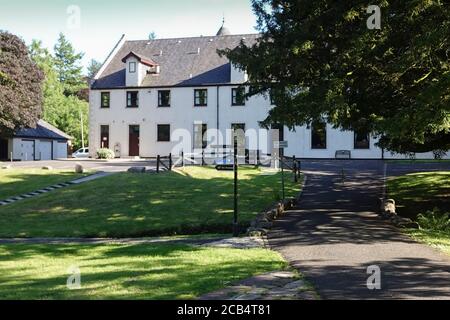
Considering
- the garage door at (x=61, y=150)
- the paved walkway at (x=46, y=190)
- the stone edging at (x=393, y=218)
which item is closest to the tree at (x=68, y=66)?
the garage door at (x=61, y=150)

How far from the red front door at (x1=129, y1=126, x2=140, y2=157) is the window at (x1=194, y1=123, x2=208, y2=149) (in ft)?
18.5

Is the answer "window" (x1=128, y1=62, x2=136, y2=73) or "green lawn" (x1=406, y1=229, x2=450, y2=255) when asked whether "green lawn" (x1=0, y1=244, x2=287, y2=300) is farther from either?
"window" (x1=128, y1=62, x2=136, y2=73)

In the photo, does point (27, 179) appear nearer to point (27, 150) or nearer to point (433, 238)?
point (433, 238)

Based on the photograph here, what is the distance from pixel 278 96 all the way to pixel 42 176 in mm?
17427

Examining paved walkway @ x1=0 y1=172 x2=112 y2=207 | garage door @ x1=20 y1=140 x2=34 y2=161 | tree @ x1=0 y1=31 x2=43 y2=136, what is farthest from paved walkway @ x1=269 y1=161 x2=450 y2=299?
garage door @ x1=20 y1=140 x2=34 y2=161

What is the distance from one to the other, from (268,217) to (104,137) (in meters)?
37.6

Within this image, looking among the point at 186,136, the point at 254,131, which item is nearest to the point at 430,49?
the point at 254,131

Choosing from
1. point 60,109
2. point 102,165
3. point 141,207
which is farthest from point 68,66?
point 141,207

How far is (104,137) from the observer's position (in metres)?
50.1

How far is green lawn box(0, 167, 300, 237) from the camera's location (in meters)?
16.8

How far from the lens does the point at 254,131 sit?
45906mm

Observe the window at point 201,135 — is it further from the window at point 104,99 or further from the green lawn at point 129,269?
the green lawn at point 129,269

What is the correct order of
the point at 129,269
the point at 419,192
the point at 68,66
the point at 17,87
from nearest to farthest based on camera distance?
1. the point at 129,269
2. the point at 419,192
3. the point at 17,87
4. the point at 68,66

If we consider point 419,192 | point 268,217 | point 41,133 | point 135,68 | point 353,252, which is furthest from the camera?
point 41,133
